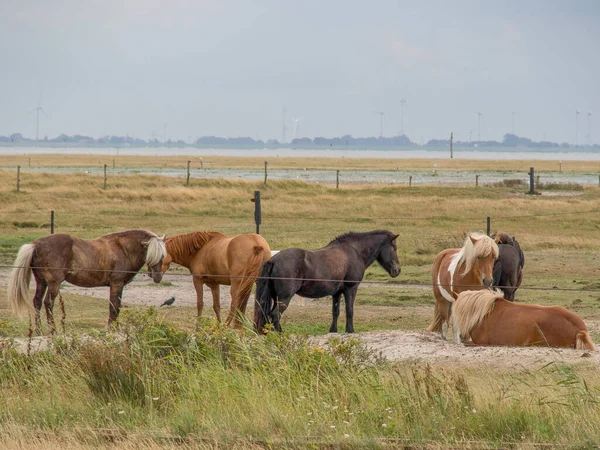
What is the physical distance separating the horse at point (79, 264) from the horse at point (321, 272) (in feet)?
6.13

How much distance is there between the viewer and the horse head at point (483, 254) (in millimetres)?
11859

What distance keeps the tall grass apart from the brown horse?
13.8 feet

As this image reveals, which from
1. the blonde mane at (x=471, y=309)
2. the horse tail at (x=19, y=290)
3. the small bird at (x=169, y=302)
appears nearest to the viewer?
the blonde mane at (x=471, y=309)

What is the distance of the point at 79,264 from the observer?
12562 millimetres

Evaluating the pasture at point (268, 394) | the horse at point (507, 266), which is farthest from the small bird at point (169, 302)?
the horse at point (507, 266)

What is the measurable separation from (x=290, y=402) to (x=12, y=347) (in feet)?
10.1

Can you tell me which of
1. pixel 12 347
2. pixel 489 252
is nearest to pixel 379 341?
pixel 489 252

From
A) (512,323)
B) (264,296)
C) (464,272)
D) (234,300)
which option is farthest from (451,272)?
(234,300)

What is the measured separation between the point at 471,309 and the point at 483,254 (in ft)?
3.67

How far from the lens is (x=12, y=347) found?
8.91 metres

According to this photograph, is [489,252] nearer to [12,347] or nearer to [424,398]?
[424,398]

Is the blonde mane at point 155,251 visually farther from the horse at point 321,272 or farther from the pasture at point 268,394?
the pasture at point 268,394

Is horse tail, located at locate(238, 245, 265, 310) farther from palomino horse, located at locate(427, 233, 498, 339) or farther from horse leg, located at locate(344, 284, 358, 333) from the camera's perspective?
palomino horse, located at locate(427, 233, 498, 339)

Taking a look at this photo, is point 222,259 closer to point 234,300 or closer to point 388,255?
point 234,300
